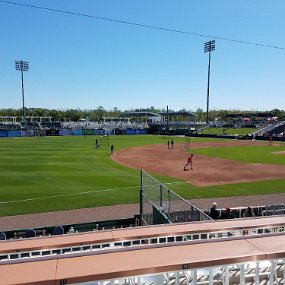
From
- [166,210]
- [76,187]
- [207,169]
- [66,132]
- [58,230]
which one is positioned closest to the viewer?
[58,230]

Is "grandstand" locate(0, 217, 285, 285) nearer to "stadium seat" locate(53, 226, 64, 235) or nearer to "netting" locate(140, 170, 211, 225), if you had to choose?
"netting" locate(140, 170, 211, 225)

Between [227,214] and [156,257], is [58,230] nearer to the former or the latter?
[227,214]

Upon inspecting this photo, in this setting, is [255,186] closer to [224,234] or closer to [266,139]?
[224,234]

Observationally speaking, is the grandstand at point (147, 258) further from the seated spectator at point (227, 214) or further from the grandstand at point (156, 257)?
the seated spectator at point (227, 214)

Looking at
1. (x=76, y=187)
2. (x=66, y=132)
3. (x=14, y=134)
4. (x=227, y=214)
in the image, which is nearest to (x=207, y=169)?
(x=76, y=187)

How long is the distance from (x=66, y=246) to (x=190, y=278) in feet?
7.82

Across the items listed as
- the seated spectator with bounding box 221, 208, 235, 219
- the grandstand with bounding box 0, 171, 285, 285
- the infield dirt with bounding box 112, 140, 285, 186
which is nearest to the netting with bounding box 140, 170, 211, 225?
the seated spectator with bounding box 221, 208, 235, 219

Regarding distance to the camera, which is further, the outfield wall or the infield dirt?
the outfield wall

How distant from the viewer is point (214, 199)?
2086 centimetres

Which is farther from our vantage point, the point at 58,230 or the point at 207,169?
the point at 207,169

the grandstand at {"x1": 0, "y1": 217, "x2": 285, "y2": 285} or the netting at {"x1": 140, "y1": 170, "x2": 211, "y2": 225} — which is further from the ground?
the grandstand at {"x1": 0, "y1": 217, "x2": 285, "y2": 285}

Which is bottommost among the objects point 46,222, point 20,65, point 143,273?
point 46,222

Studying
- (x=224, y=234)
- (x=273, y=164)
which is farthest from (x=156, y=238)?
(x=273, y=164)

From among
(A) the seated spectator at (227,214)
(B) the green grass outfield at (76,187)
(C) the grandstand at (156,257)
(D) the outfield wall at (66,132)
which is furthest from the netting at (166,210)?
(D) the outfield wall at (66,132)
